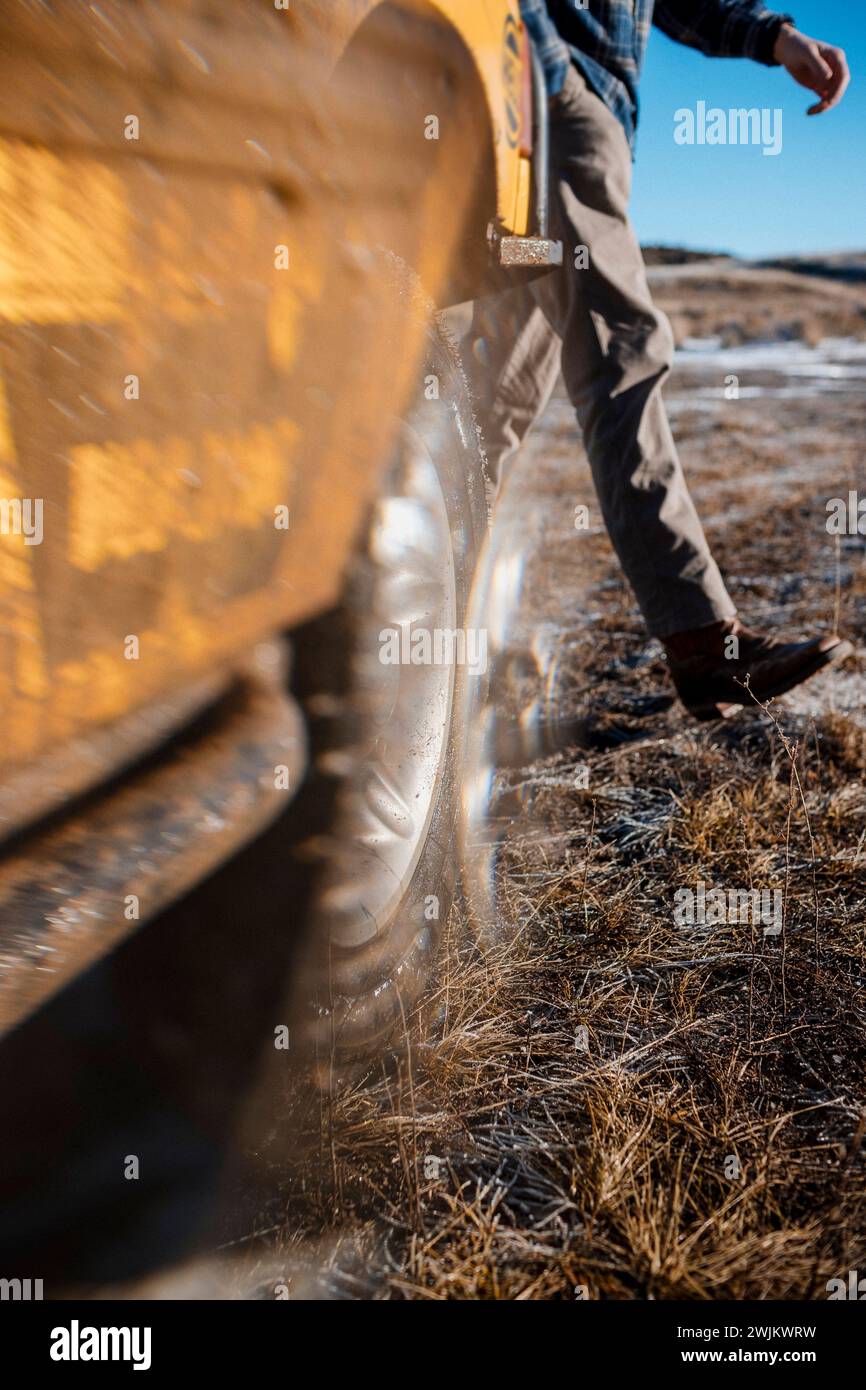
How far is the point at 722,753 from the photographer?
2.39 metres

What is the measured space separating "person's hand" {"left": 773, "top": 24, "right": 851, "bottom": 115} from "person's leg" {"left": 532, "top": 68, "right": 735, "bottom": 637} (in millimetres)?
570

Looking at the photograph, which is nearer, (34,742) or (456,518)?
(34,742)

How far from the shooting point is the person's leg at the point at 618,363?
2.02 meters

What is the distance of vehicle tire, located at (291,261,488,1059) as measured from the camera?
4.50 feet

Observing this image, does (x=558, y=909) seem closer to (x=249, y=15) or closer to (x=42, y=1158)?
(x=42, y=1158)

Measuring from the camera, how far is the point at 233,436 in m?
1.17

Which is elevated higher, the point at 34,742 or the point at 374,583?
the point at 374,583

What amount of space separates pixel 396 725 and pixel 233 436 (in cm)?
56

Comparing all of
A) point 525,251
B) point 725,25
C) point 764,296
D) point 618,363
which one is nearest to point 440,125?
point 525,251

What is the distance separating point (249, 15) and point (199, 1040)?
55.7 inches

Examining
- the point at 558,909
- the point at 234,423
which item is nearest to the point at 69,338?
the point at 234,423

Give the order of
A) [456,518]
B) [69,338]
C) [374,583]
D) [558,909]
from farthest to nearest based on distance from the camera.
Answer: [558,909] → [456,518] → [374,583] → [69,338]

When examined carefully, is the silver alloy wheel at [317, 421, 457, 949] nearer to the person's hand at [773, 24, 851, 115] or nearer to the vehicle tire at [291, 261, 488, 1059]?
the vehicle tire at [291, 261, 488, 1059]

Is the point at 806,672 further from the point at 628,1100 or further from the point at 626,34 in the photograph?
the point at 626,34
